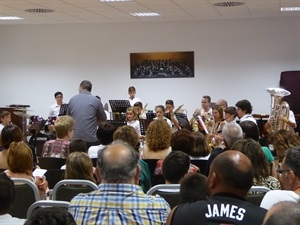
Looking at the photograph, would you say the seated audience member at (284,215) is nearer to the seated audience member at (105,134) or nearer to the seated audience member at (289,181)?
the seated audience member at (289,181)

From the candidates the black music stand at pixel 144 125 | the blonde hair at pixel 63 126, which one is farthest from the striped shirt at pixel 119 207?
the black music stand at pixel 144 125

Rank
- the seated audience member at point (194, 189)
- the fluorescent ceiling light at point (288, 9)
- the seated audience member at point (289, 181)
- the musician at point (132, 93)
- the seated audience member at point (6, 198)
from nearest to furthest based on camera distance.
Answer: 1. the seated audience member at point (6, 198)
2. the seated audience member at point (194, 189)
3. the seated audience member at point (289, 181)
4. the fluorescent ceiling light at point (288, 9)
5. the musician at point (132, 93)

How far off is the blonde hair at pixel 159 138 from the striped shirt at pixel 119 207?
2760 mm

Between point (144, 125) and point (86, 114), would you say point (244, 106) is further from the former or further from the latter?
point (86, 114)

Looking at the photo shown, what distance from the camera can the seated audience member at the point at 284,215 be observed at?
1557 mm

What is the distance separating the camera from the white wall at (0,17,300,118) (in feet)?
45.1

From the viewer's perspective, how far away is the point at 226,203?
2387 millimetres

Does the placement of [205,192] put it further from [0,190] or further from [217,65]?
[217,65]

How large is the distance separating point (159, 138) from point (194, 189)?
2.63 m

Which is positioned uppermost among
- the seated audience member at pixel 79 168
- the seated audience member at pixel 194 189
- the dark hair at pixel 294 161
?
the dark hair at pixel 294 161

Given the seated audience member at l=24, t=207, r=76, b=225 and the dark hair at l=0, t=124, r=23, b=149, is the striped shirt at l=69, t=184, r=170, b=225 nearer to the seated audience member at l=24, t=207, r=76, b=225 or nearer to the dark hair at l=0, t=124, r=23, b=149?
the seated audience member at l=24, t=207, r=76, b=225

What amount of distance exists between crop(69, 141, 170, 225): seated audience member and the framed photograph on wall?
1151 cm

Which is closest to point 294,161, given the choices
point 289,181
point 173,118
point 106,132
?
point 289,181

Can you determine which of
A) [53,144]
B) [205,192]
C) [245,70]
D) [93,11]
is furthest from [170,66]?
[205,192]
